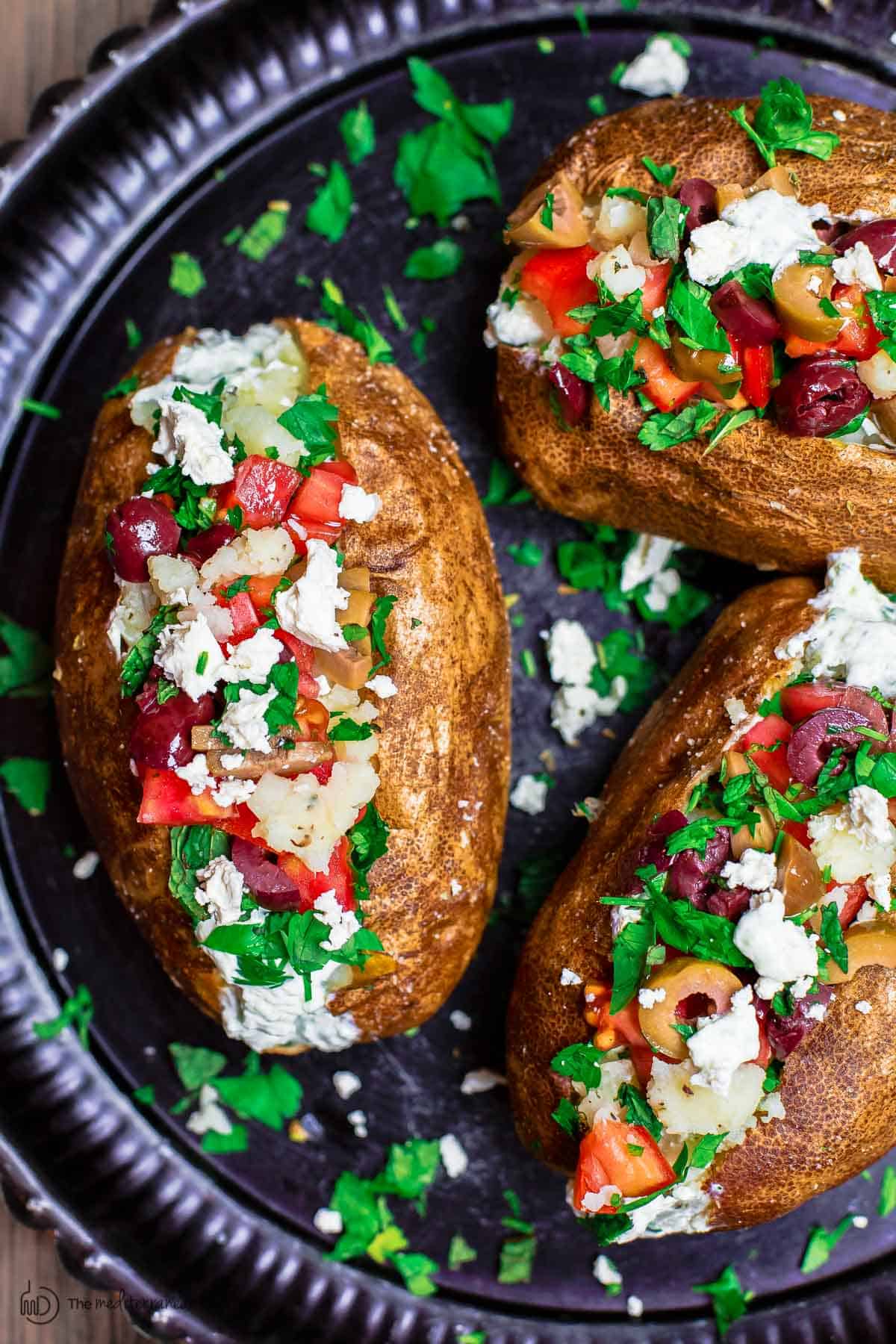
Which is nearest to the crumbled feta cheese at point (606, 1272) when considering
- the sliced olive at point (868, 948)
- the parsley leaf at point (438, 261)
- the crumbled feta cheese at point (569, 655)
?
the sliced olive at point (868, 948)

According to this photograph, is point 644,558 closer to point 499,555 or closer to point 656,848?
point 499,555

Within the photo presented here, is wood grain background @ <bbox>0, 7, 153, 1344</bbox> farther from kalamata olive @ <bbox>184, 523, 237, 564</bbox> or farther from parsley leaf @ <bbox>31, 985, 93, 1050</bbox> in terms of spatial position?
kalamata olive @ <bbox>184, 523, 237, 564</bbox>

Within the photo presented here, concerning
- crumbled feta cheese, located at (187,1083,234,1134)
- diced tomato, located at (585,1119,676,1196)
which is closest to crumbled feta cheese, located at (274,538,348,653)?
diced tomato, located at (585,1119,676,1196)

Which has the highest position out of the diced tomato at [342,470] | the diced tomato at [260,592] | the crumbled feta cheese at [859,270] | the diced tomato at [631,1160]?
the diced tomato at [342,470]

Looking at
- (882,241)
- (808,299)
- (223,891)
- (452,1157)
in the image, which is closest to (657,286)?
(808,299)

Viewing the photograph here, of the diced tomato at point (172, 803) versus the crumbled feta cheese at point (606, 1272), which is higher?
the diced tomato at point (172, 803)

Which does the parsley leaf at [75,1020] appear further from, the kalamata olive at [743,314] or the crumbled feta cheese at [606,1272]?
the kalamata olive at [743,314]

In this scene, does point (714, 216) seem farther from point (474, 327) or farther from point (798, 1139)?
point (798, 1139)

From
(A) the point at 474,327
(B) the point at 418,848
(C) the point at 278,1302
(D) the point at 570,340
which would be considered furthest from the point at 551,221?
(C) the point at 278,1302
